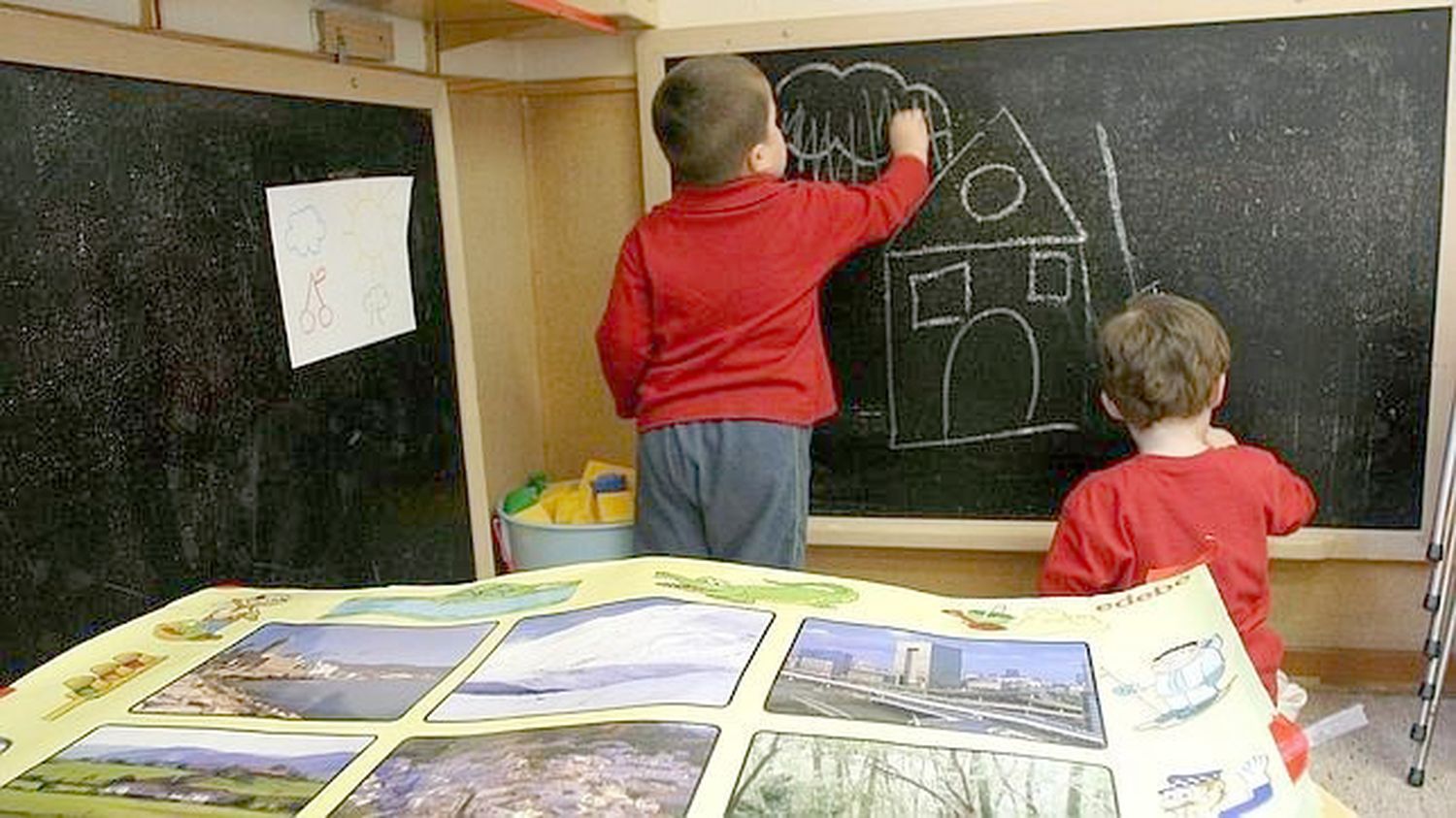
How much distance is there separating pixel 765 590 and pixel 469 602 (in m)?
0.16

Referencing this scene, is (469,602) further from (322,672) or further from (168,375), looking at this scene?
(168,375)

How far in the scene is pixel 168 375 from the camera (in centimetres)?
106

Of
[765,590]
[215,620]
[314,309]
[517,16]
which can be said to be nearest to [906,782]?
[765,590]

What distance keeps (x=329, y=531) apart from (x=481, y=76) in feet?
2.63

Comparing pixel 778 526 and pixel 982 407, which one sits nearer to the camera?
pixel 778 526

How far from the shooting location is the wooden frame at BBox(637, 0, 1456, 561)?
170 cm

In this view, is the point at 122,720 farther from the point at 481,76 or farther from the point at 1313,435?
the point at 1313,435

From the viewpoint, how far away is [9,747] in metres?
0.53

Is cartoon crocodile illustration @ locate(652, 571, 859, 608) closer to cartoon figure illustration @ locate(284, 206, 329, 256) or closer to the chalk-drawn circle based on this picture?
cartoon figure illustration @ locate(284, 206, 329, 256)

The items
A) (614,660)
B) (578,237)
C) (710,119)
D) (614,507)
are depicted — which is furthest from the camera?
(578,237)

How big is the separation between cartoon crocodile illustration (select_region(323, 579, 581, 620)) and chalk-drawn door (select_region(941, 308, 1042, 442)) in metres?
1.29

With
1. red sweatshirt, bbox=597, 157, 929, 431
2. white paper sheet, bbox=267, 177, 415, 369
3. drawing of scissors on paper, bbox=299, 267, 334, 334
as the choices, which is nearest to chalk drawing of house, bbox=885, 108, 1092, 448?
red sweatshirt, bbox=597, 157, 929, 431

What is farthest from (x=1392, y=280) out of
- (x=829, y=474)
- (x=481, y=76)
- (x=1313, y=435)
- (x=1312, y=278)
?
(x=481, y=76)

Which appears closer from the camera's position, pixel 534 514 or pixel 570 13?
pixel 570 13
